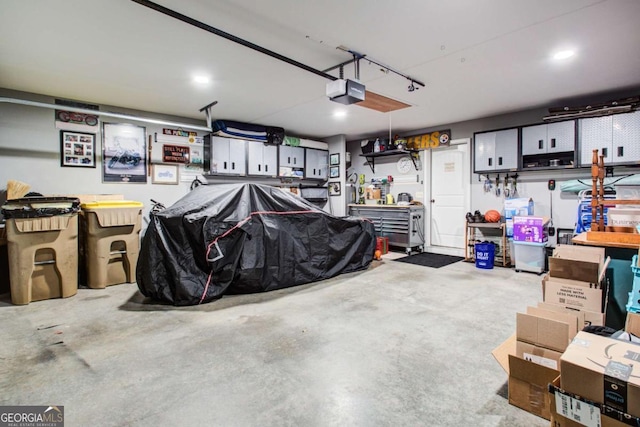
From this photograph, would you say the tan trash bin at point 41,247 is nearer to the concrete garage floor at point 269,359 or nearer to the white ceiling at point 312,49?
the concrete garage floor at point 269,359

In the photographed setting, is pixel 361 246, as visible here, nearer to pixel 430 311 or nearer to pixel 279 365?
pixel 430 311

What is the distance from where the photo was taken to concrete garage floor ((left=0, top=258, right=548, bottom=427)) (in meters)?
1.66

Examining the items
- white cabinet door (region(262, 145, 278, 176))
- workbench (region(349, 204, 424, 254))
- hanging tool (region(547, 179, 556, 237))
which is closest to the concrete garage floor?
hanging tool (region(547, 179, 556, 237))

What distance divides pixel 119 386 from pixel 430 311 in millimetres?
2571

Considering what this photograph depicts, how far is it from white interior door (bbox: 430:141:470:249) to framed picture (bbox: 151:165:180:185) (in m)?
4.92

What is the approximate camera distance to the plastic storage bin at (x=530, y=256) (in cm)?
462

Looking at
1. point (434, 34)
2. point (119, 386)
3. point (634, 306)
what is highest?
point (434, 34)

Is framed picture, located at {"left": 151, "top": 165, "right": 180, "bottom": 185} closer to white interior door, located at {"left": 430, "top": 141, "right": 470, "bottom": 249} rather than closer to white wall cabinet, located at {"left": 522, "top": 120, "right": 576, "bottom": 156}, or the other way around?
white interior door, located at {"left": 430, "top": 141, "right": 470, "bottom": 249}

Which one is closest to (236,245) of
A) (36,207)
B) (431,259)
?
(36,207)

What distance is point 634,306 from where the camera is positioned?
186 centimetres

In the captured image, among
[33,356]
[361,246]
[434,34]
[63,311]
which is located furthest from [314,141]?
[33,356]

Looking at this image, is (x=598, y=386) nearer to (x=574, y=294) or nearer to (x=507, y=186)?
(x=574, y=294)

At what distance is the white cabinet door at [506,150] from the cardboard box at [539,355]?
13.8 feet

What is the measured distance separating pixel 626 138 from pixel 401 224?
11.3 feet
